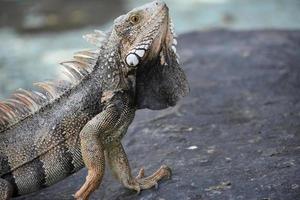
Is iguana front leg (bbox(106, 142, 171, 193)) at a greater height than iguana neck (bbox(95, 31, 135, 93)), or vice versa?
iguana neck (bbox(95, 31, 135, 93))

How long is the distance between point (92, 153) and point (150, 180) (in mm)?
509

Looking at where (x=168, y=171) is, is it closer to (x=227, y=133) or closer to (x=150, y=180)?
(x=150, y=180)

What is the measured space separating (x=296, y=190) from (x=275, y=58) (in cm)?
377

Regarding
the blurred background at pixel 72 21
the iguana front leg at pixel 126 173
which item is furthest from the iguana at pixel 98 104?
the blurred background at pixel 72 21

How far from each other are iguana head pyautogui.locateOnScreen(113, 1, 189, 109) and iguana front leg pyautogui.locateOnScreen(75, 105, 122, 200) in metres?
0.42

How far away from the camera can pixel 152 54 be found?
421 cm

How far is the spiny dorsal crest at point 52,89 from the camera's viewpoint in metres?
4.43

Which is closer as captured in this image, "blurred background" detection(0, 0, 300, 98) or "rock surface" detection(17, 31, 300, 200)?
"rock surface" detection(17, 31, 300, 200)

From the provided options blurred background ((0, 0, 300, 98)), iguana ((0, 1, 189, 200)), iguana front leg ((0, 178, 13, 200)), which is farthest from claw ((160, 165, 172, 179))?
blurred background ((0, 0, 300, 98))

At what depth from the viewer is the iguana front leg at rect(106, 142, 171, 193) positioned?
4.32 m

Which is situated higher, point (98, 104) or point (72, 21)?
point (72, 21)

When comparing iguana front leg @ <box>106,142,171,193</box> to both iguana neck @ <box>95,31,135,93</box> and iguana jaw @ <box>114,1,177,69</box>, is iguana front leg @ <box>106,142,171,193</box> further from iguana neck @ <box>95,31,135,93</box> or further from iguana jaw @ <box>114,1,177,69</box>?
iguana jaw @ <box>114,1,177,69</box>

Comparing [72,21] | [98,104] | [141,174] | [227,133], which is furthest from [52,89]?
[72,21]

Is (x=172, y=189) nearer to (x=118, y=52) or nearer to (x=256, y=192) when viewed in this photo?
(x=256, y=192)
